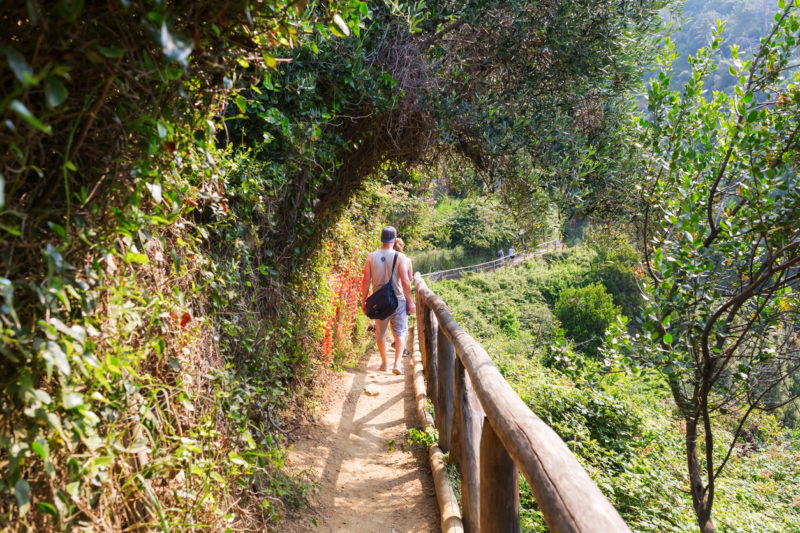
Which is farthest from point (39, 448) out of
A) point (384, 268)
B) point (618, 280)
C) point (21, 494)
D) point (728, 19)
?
point (728, 19)

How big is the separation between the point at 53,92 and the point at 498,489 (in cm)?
215

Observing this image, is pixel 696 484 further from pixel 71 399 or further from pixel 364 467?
pixel 71 399

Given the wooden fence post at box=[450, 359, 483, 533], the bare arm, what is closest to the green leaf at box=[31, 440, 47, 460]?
the wooden fence post at box=[450, 359, 483, 533]

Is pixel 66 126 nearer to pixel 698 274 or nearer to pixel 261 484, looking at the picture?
pixel 261 484

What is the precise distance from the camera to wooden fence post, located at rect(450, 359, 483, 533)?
3018 millimetres

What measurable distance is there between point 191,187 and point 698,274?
11.1ft

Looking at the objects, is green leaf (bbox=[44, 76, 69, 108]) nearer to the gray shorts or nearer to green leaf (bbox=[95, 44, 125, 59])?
green leaf (bbox=[95, 44, 125, 59])

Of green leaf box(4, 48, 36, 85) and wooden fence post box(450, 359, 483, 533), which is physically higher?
green leaf box(4, 48, 36, 85)

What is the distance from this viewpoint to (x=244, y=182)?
289 cm

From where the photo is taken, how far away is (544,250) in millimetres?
36500

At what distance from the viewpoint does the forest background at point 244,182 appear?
1073mm

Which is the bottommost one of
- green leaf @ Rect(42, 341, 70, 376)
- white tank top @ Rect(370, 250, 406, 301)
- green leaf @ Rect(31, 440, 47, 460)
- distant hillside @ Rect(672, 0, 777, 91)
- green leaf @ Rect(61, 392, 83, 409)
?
green leaf @ Rect(31, 440, 47, 460)

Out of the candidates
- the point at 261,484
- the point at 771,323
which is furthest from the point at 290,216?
the point at 771,323

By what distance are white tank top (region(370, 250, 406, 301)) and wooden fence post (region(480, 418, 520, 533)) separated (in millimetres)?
3710
